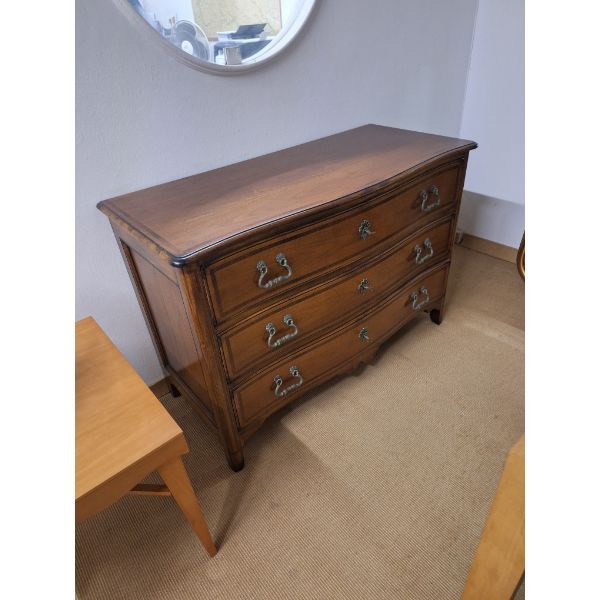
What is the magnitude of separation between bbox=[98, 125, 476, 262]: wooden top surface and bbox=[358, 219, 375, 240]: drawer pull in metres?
0.12

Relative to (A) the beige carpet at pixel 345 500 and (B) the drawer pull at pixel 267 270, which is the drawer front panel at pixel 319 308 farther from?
(A) the beige carpet at pixel 345 500

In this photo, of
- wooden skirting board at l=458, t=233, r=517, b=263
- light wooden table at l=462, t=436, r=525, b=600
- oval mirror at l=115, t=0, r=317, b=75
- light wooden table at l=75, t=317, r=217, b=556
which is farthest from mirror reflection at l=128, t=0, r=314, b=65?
wooden skirting board at l=458, t=233, r=517, b=263

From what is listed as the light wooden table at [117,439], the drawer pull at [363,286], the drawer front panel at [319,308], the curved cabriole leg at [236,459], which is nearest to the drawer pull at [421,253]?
the drawer front panel at [319,308]

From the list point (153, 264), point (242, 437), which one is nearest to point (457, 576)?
point (242, 437)

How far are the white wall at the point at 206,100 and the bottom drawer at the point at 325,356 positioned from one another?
54 cm

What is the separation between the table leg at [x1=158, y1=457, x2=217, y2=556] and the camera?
89cm

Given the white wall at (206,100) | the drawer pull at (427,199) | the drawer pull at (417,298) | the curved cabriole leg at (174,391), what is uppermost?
the white wall at (206,100)

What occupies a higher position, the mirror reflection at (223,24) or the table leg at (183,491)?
the mirror reflection at (223,24)

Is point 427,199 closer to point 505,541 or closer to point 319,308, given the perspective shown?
point 319,308

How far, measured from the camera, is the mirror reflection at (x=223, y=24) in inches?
42.4

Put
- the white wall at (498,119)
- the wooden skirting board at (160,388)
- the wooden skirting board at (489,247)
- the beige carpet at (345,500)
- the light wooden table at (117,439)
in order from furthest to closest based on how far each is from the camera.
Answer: the wooden skirting board at (489,247) → the white wall at (498,119) → the wooden skirting board at (160,388) → the beige carpet at (345,500) → the light wooden table at (117,439)

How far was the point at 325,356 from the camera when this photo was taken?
1332 millimetres

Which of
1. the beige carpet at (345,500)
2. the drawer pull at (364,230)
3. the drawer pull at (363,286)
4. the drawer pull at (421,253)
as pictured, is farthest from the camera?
the drawer pull at (421,253)

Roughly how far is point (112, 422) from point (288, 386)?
566 millimetres
